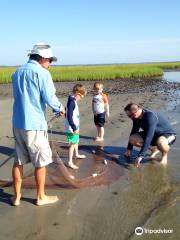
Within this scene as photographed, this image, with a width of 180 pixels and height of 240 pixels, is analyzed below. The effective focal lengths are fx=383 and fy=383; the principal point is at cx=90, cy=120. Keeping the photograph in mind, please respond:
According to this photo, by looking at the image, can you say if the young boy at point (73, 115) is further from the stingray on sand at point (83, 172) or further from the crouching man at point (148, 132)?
the crouching man at point (148, 132)

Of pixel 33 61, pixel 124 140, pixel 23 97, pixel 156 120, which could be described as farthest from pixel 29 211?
pixel 124 140

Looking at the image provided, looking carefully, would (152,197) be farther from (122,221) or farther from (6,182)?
(6,182)

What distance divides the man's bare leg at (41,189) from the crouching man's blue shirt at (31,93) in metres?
0.63

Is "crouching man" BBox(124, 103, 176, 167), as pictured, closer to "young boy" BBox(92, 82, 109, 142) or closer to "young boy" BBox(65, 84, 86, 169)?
"young boy" BBox(65, 84, 86, 169)

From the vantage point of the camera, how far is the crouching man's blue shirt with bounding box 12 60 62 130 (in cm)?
496

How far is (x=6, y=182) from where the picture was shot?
6.18m

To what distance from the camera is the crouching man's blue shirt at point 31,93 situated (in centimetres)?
496

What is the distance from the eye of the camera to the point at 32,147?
16.7ft

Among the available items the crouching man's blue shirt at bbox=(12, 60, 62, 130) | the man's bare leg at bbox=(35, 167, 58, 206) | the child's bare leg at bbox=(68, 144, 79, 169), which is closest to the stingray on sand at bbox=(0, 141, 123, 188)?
the child's bare leg at bbox=(68, 144, 79, 169)

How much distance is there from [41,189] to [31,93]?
4.46ft

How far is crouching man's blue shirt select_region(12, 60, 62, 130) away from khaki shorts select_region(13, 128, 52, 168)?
0.10 metres

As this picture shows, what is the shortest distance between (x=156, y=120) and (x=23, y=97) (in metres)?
3.07


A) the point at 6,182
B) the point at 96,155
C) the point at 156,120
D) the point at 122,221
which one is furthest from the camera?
the point at 96,155

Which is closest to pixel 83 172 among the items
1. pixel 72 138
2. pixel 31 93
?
pixel 72 138
